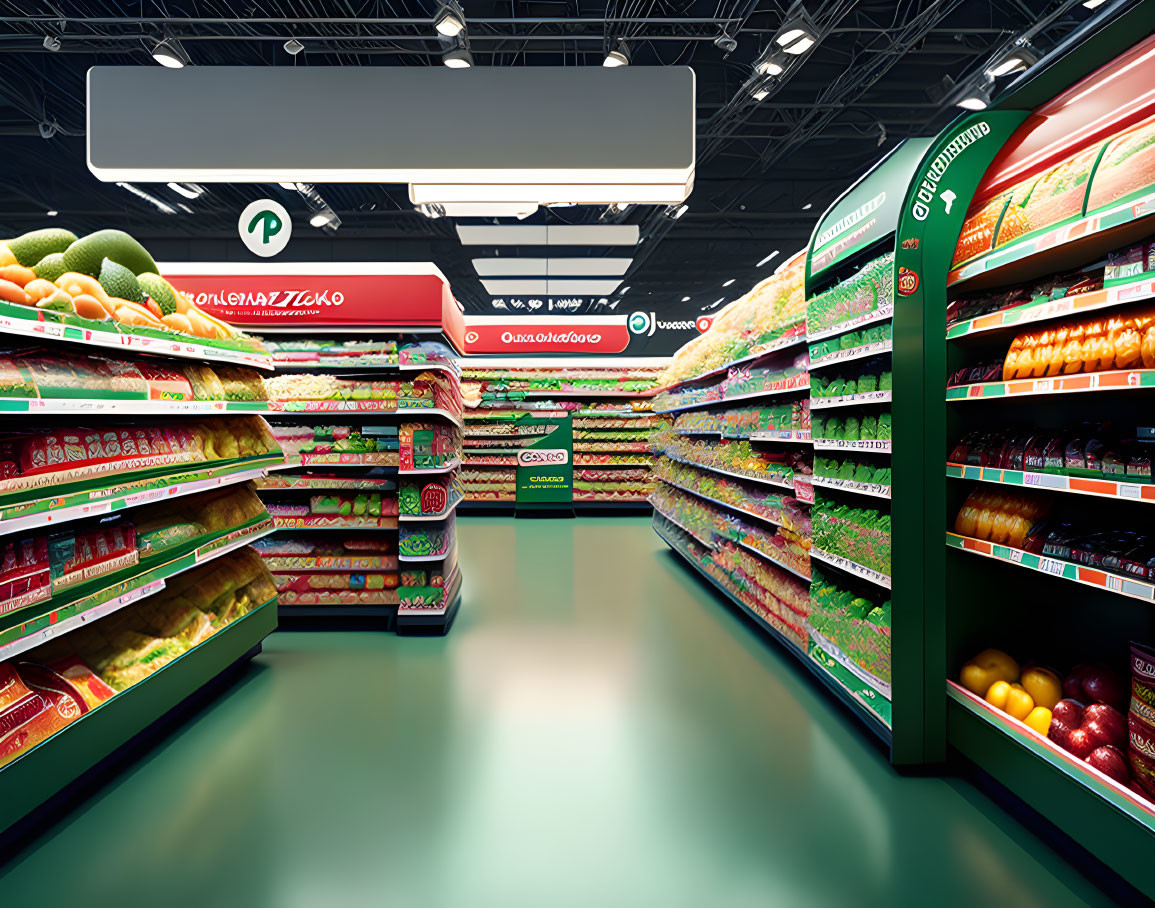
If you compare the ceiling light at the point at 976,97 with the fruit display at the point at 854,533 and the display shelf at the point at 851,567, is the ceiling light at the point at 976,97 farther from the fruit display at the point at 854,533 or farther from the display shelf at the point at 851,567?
the display shelf at the point at 851,567

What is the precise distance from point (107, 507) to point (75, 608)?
0.41m

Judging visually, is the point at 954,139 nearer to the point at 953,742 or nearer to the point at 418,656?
the point at 953,742

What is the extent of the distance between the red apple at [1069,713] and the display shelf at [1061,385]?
1.14 meters

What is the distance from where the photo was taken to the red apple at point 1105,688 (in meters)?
2.21

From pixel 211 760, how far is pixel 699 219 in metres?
13.8

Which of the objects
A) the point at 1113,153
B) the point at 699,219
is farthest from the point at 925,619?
the point at 699,219

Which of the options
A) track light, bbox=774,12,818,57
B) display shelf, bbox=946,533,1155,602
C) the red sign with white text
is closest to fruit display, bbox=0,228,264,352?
display shelf, bbox=946,533,1155,602

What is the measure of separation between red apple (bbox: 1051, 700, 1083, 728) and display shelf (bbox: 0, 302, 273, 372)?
12.9 ft

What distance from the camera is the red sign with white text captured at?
1171cm

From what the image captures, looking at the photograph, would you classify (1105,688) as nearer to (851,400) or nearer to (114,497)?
(851,400)

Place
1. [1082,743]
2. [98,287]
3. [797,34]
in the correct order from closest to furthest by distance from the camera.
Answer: [1082,743] → [98,287] → [797,34]

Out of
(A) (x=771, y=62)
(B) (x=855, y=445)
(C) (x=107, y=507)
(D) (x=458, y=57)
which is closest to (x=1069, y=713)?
(B) (x=855, y=445)

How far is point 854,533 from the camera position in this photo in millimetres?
3059

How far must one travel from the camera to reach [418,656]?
13.8ft
